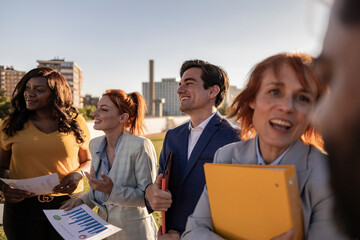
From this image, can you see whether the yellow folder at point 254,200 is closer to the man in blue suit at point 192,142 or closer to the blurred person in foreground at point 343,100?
the blurred person in foreground at point 343,100

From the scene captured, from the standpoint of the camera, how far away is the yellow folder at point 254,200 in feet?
2.95

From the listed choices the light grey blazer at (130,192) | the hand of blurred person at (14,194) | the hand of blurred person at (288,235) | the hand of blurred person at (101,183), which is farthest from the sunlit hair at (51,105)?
the hand of blurred person at (288,235)

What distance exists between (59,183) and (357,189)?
9.28 feet

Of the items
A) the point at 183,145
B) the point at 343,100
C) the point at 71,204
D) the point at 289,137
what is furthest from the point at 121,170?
the point at 343,100

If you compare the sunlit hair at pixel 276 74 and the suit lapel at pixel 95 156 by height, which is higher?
the sunlit hair at pixel 276 74

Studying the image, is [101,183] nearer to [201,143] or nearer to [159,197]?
[159,197]

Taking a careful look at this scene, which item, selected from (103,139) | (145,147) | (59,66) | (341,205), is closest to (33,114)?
(103,139)

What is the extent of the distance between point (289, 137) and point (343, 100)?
789mm

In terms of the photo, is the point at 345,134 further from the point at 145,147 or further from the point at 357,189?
the point at 145,147

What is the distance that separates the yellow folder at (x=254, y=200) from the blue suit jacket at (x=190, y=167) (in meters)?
0.98

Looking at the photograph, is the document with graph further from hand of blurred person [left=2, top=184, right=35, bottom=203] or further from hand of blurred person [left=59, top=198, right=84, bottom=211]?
hand of blurred person [left=2, top=184, right=35, bottom=203]

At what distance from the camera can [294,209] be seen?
935mm

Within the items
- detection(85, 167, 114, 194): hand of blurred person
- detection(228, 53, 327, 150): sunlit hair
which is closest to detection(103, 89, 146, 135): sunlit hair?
detection(85, 167, 114, 194): hand of blurred person

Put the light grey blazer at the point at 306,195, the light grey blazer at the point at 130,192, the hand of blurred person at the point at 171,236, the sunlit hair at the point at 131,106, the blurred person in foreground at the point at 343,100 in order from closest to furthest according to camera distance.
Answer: the blurred person in foreground at the point at 343,100 < the light grey blazer at the point at 306,195 < the hand of blurred person at the point at 171,236 < the light grey blazer at the point at 130,192 < the sunlit hair at the point at 131,106
